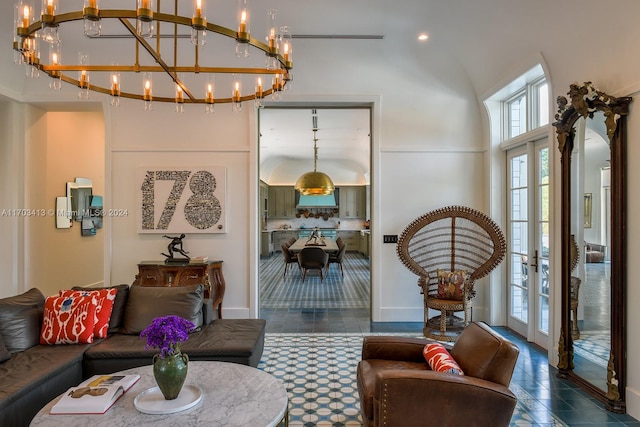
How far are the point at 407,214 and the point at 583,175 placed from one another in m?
2.09

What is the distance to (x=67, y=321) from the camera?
2.94 m

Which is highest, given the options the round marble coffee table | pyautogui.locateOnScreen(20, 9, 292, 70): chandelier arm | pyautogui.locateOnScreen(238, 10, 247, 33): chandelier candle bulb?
pyautogui.locateOnScreen(238, 10, 247, 33): chandelier candle bulb

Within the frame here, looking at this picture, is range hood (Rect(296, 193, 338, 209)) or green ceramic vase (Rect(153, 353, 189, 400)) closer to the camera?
green ceramic vase (Rect(153, 353, 189, 400))

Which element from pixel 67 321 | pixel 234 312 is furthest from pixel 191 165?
pixel 67 321

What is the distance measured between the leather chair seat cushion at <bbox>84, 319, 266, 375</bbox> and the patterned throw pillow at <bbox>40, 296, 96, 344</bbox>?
0.56 ft

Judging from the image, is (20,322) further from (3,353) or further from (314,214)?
(314,214)

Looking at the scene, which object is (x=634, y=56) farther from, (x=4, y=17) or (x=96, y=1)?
(x=4, y=17)

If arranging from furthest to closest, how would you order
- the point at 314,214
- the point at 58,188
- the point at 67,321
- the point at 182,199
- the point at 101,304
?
the point at 314,214 < the point at 58,188 < the point at 182,199 < the point at 101,304 < the point at 67,321

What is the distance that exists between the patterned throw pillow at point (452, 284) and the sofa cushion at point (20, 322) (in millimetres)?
3881

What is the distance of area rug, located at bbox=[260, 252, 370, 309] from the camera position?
5871 mm

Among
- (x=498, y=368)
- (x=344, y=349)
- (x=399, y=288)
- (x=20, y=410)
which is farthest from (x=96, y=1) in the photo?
(x=399, y=288)

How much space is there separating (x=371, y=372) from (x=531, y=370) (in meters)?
1.98

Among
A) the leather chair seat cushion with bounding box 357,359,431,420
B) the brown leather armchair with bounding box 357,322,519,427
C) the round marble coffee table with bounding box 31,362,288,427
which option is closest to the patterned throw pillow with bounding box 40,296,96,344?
the round marble coffee table with bounding box 31,362,288,427

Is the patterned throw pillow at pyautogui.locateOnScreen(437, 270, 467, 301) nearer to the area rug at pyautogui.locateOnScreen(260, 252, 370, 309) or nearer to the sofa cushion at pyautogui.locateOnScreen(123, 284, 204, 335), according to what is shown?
the area rug at pyautogui.locateOnScreen(260, 252, 370, 309)
